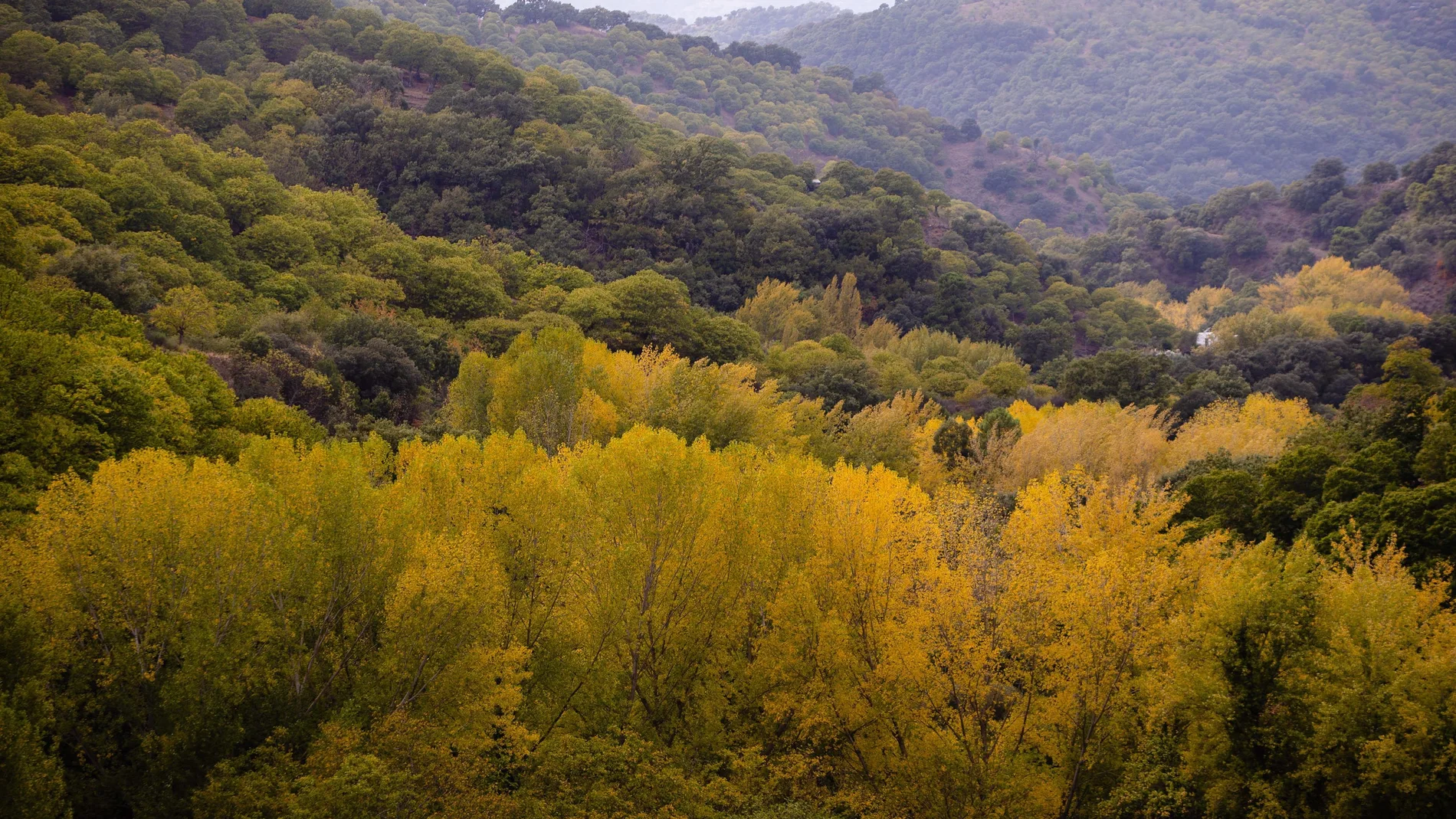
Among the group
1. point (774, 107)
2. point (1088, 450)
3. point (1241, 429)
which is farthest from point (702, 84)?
point (1088, 450)

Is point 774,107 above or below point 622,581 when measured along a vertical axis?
above

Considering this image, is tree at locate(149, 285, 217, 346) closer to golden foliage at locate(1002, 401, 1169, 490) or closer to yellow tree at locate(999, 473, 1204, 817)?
yellow tree at locate(999, 473, 1204, 817)

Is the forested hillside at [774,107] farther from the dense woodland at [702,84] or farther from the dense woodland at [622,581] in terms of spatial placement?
the dense woodland at [622,581]

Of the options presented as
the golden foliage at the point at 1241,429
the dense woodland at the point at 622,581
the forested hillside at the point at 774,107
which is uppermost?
the forested hillside at the point at 774,107

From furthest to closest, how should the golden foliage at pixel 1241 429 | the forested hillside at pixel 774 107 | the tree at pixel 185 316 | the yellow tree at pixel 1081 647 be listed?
the forested hillside at pixel 774 107, the golden foliage at pixel 1241 429, the tree at pixel 185 316, the yellow tree at pixel 1081 647

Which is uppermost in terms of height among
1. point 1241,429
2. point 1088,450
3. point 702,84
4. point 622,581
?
point 702,84

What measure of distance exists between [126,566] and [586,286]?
51.9 m

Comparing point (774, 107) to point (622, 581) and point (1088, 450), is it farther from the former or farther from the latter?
point (622, 581)

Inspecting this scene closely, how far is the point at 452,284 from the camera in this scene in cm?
5928

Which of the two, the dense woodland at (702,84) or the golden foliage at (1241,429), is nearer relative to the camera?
the golden foliage at (1241,429)

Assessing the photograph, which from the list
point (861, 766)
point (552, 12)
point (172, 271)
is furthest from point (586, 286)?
point (552, 12)

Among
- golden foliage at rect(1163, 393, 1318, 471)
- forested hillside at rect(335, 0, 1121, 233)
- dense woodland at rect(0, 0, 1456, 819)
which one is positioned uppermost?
forested hillside at rect(335, 0, 1121, 233)

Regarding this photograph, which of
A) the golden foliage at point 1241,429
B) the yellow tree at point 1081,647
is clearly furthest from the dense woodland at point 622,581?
the golden foliage at point 1241,429

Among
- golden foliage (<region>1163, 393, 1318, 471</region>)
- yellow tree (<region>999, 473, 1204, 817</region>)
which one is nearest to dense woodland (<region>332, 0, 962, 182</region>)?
golden foliage (<region>1163, 393, 1318, 471</region>)
